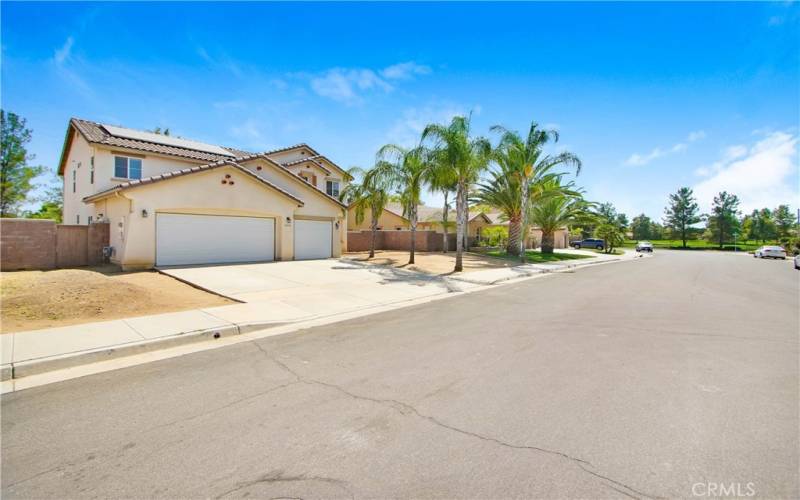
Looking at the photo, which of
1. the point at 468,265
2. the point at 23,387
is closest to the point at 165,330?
the point at 23,387

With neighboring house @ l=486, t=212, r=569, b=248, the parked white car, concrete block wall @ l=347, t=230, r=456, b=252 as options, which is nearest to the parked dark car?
neighboring house @ l=486, t=212, r=569, b=248

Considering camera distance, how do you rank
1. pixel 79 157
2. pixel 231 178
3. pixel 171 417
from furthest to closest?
pixel 79 157, pixel 231 178, pixel 171 417

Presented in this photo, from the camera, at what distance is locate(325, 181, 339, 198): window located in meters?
29.4

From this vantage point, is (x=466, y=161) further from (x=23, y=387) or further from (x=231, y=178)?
(x=23, y=387)

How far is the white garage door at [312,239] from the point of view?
20.8m

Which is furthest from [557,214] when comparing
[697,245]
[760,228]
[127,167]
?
[760,228]

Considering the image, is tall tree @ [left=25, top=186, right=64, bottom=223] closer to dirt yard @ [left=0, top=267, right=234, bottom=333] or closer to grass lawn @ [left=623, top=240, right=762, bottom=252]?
dirt yard @ [left=0, top=267, right=234, bottom=333]

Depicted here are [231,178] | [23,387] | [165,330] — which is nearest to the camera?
[23,387]

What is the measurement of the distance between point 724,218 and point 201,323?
313 feet

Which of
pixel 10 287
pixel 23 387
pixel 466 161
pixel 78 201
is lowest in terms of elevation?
pixel 23 387

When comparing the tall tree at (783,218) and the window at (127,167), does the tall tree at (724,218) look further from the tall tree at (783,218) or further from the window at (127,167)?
the window at (127,167)

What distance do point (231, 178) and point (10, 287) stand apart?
9.98 meters

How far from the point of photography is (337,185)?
30156 millimetres

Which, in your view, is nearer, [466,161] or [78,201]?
[466,161]
